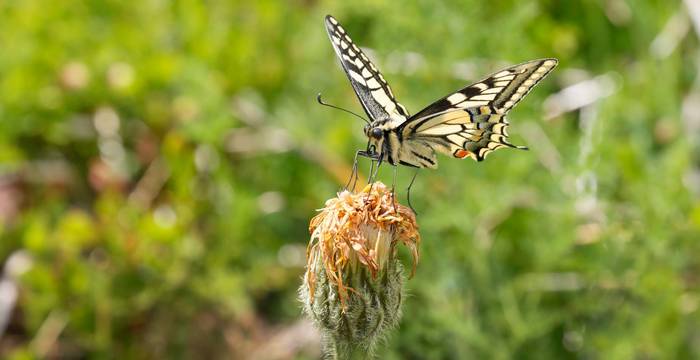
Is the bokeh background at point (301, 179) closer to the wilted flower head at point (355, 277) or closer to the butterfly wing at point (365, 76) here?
the butterfly wing at point (365, 76)

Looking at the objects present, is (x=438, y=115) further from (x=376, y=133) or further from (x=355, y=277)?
(x=355, y=277)

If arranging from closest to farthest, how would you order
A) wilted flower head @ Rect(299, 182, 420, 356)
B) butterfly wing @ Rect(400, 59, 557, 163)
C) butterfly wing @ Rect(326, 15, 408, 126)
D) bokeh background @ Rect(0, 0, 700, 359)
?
wilted flower head @ Rect(299, 182, 420, 356), butterfly wing @ Rect(400, 59, 557, 163), butterfly wing @ Rect(326, 15, 408, 126), bokeh background @ Rect(0, 0, 700, 359)

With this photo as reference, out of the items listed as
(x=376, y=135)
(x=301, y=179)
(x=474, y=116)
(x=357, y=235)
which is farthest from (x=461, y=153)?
(x=301, y=179)

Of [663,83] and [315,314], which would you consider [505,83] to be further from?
[663,83]

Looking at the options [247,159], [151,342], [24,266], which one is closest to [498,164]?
[247,159]

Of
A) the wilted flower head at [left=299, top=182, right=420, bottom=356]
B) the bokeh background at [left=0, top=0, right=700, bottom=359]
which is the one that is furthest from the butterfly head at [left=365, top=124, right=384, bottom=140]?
the bokeh background at [left=0, top=0, right=700, bottom=359]

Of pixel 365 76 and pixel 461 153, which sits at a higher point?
pixel 365 76

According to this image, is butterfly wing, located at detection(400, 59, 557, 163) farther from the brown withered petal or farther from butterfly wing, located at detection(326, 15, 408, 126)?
the brown withered petal

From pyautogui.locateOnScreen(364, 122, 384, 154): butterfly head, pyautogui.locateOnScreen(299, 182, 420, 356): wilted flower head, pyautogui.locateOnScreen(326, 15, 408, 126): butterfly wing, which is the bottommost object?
pyautogui.locateOnScreen(299, 182, 420, 356): wilted flower head
